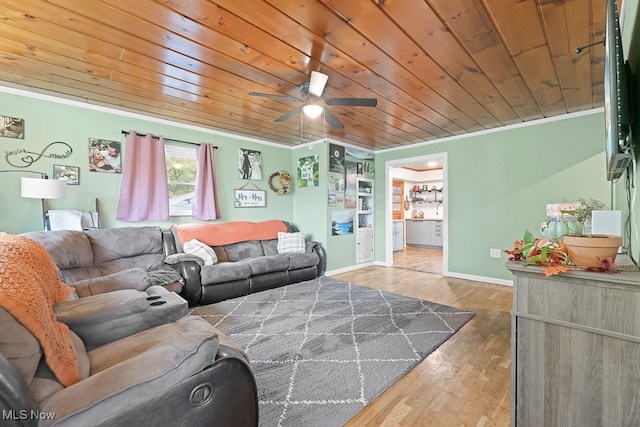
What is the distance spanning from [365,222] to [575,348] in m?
4.46

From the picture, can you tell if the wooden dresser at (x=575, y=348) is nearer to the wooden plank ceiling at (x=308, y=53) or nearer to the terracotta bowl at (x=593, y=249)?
the terracotta bowl at (x=593, y=249)

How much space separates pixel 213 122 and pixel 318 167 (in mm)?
1811

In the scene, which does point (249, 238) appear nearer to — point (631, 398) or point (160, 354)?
point (160, 354)

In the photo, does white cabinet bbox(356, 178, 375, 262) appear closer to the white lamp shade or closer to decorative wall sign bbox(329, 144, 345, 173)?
decorative wall sign bbox(329, 144, 345, 173)

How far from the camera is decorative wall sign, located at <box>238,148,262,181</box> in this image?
4582mm

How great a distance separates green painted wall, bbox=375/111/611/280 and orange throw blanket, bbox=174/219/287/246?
2.91 metres

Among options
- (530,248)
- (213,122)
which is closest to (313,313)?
(530,248)

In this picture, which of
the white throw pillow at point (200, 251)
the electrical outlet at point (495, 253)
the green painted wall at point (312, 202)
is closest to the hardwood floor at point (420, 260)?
the electrical outlet at point (495, 253)

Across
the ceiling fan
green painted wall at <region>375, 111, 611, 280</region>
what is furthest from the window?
green painted wall at <region>375, 111, 611, 280</region>

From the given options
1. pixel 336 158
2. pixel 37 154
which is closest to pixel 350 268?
pixel 336 158

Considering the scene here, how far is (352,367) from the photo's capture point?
193 cm

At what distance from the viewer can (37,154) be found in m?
2.92

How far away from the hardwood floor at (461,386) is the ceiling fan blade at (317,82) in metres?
2.30

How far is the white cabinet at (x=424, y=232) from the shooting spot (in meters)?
7.59
